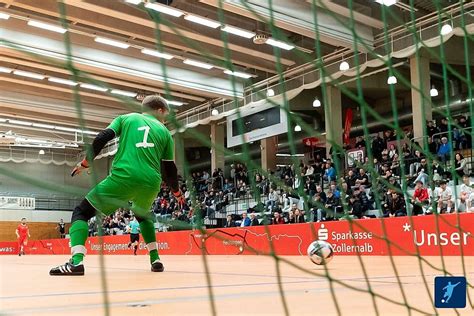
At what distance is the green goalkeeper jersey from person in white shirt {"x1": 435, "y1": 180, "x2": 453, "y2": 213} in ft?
23.8

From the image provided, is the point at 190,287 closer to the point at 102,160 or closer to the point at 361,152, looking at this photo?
the point at 361,152

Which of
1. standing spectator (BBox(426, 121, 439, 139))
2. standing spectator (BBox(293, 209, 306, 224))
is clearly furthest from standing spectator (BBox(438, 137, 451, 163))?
standing spectator (BBox(293, 209, 306, 224))

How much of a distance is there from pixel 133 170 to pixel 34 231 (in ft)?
95.6

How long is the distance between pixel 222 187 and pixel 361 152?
5828 millimetres

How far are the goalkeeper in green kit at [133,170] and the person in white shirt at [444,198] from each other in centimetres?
707

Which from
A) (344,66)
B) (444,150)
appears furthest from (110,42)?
(444,150)

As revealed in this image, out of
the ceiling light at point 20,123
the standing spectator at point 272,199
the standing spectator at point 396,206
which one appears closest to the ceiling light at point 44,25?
the standing spectator at point 272,199

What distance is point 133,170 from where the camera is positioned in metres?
4.44

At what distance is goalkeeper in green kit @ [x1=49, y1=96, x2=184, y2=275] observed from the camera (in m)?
4.40

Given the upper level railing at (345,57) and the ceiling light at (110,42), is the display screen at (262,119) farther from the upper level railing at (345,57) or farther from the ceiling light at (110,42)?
the ceiling light at (110,42)

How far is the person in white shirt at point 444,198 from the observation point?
34.4ft

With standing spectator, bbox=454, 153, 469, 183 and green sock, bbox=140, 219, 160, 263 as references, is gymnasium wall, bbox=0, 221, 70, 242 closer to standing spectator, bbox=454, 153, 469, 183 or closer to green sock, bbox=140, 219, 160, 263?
standing spectator, bbox=454, 153, 469, 183

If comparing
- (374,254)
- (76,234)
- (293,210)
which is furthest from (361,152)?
(76,234)

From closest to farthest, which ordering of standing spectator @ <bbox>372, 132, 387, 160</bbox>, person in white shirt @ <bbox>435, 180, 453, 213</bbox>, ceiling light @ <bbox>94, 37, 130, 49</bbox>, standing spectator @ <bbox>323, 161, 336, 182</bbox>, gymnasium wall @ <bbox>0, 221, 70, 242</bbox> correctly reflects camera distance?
person in white shirt @ <bbox>435, 180, 453, 213</bbox> < ceiling light @ <bbox>94, 37, 130, 49</bbox> < standing spectator @ <bbox>323, 161, 336, 182</bbox> < standing spectator @ <bbox>372, 132, 387, 160</bbox> < gymnasium wall @ <bbox>0, 221, 70, 242</bbox>
